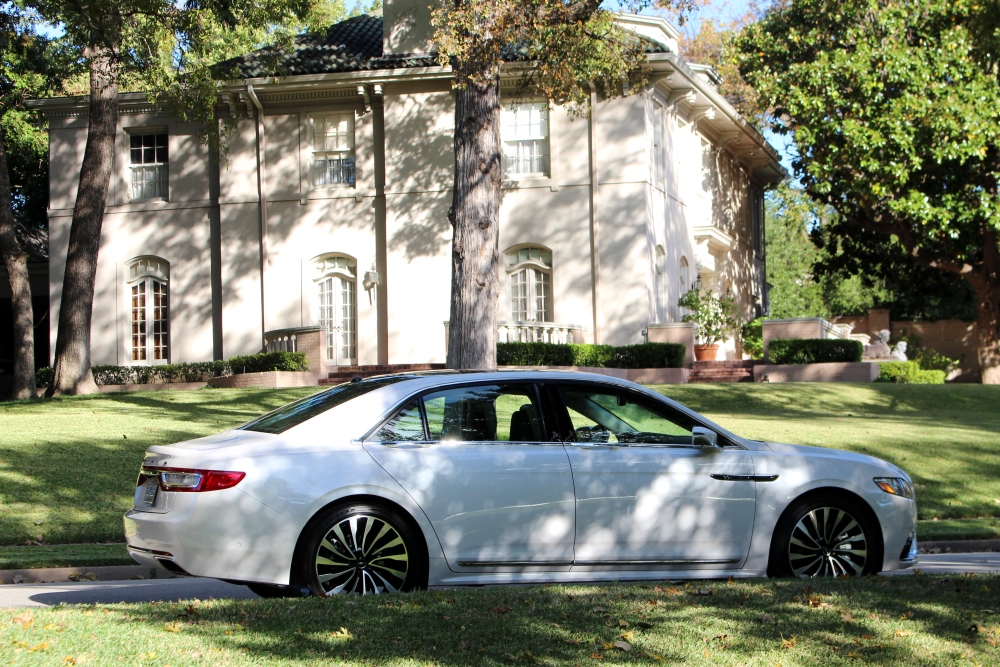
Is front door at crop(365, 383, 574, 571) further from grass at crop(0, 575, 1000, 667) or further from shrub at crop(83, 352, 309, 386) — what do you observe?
shrub at crop(83, 352, 309, 386)

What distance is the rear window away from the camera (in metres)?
6.94

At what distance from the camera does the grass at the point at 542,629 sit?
498 centimetres

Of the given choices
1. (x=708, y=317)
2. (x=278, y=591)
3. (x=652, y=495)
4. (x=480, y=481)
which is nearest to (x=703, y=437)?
(x=652, y=495)

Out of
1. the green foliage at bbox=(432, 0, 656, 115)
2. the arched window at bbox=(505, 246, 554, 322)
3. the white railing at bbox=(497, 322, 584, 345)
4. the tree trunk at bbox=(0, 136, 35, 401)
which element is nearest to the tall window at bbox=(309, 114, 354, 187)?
the arched window at bbox=(505, 246, 554, 322)

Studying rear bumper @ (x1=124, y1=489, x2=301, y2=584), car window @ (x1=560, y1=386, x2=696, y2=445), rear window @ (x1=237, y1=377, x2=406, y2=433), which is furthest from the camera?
car window @ (x1=560, y1=386, x2=696, y2=445)

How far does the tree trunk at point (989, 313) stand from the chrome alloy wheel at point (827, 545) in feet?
82.6

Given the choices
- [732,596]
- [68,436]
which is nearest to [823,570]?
[732,596]

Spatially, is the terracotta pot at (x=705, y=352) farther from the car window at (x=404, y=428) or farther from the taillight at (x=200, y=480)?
the taillight at (x=200, y=480)

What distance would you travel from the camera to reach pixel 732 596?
611 centimetres

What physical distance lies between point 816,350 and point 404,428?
70.6 feet

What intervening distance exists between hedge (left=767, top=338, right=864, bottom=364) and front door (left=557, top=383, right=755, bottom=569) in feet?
66.9

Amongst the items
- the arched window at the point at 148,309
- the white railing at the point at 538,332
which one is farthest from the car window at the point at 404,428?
the arched window at the point at 148,309

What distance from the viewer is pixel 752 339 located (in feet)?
111

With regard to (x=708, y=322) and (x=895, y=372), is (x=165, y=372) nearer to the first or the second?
(x=708, y=322)
